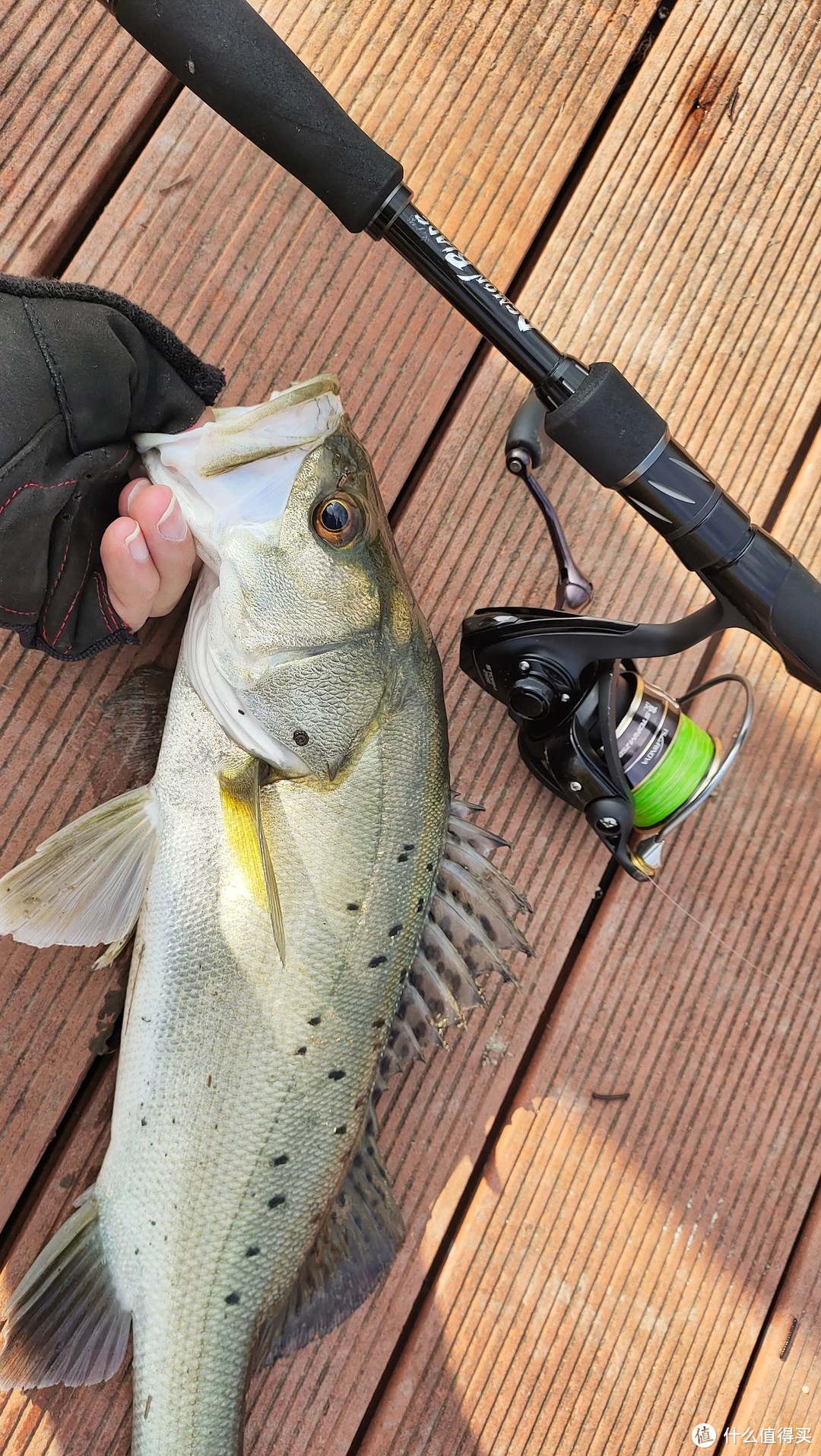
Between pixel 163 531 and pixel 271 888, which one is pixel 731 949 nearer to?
pixel 271 888

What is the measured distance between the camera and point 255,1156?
4.98 ft

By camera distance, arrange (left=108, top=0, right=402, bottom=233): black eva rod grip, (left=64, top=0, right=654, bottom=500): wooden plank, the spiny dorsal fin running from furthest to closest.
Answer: (left=64, top=0, right=654, bottom=500): wooden plank, the spiny dorsal fin, (left=108, top=0, right=402, bottom=233): black eva rod grip

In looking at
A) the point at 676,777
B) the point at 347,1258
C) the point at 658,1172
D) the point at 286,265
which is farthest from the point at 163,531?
the point at 658,1172

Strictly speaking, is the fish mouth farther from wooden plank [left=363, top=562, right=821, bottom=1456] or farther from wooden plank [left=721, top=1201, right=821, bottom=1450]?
wooden plank [left=721, top=1201, right=821, bottom=1450]

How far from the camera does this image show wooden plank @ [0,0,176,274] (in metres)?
1.89

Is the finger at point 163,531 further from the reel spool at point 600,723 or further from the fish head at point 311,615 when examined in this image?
the reel spool at point 600,723

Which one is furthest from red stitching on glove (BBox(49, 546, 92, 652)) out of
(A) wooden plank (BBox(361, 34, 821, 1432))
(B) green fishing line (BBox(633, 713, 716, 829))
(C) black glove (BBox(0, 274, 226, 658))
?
(A) wooden plank (BBox(361, 34, 821, 1432))

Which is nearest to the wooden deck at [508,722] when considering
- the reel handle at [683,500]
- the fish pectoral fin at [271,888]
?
the fish pectoral fin at [271,888]

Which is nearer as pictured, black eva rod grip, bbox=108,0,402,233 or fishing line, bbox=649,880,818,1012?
black eva rod grip, bbox=108,0,402,233

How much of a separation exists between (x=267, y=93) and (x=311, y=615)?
2.73 feet

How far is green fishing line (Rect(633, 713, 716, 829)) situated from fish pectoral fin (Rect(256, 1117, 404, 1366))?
2.84 ft

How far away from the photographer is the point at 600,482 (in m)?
1.62

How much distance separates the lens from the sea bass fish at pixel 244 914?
1.51 metres

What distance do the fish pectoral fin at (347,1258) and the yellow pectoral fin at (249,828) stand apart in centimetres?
52
